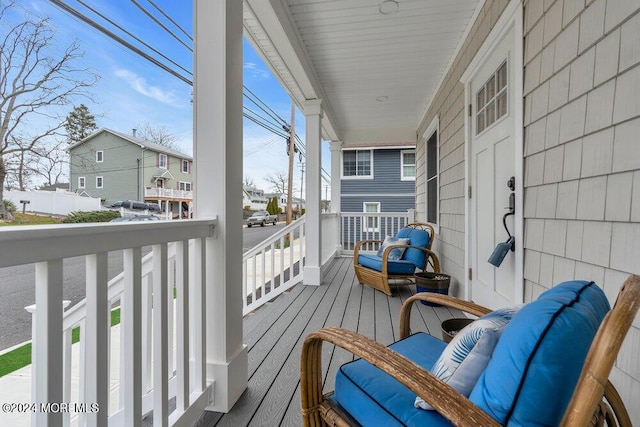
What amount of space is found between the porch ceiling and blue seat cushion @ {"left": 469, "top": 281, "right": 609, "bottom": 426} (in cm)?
240

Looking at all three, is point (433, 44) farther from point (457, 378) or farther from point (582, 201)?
point (457, 378)

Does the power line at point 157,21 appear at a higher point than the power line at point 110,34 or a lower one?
higher

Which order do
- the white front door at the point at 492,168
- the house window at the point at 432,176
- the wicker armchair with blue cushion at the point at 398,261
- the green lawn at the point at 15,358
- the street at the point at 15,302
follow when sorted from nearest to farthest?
the street at the point at 15,302 → the green lawn at the point at 15,358 → the white front door at the point at 492,168 → the wicker armchair with blue cushion at the point at 398,261 → the house window at the point at 432,176

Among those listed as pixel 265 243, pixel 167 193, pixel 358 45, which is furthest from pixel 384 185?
pixel 167 193

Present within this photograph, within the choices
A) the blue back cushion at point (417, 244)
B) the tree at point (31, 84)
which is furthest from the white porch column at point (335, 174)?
the tree at point (31, 84)

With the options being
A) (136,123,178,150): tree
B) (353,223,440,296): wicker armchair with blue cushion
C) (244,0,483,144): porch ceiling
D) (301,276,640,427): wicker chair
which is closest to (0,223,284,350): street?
(136,123,178,150): tree

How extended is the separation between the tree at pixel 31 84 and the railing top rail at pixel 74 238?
10 centimetres

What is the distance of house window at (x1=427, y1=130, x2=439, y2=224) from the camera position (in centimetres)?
433

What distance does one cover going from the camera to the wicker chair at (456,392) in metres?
0.51

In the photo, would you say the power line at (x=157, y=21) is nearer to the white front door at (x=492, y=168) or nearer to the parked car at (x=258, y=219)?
the white front door at (x=492, y=168)

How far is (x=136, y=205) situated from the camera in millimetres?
1102

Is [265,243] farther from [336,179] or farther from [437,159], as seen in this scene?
[336,179]

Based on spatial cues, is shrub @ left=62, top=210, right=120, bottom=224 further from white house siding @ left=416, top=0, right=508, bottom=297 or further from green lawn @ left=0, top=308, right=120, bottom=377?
white house siding @ left=416, top=0, right=508, bottom=297

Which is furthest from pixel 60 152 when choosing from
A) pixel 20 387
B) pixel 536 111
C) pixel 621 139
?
pixel 536 111
